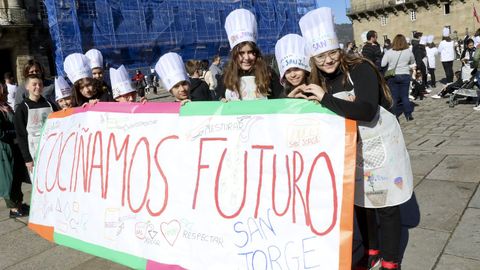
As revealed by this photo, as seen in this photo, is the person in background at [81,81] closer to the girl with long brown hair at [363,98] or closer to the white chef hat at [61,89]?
the white chef hat at [61,89]

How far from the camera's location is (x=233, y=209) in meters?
2.43

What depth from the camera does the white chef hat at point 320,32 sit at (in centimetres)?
226

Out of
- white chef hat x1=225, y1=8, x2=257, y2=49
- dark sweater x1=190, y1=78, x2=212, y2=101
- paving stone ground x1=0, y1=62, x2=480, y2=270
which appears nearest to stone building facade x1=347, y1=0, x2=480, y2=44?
paving stone ground x1=0, y1=62, x2=480, y2=270

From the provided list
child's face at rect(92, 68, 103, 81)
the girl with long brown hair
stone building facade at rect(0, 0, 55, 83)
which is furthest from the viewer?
stone building facade at rect(0, 0, 55, 83)

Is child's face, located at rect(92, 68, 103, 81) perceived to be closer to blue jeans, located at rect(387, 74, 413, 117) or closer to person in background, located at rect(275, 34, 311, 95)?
person in background, located at rect(275, 34, 311, 95)

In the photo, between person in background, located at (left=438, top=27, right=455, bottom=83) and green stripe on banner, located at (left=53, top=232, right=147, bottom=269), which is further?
person in background, located at (left=438, top=27, right=455, bottom=83)

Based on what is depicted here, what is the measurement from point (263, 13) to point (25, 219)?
2968 centimetres

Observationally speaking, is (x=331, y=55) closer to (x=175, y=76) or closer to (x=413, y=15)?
(x=175, y=76)

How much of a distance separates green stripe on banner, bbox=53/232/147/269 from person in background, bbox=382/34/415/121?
6223mm

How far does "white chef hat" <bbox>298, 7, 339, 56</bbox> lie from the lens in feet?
7.43

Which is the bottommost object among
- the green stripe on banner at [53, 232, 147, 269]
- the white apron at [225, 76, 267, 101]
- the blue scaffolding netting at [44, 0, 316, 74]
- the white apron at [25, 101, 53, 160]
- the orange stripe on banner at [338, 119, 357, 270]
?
the green stripe on banner at [53, 232, 147, 269]

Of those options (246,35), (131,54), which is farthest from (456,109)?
(131,54)

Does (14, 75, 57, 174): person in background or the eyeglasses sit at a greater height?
the eyeglasses

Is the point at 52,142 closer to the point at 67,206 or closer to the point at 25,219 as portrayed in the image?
the point at 67,206
